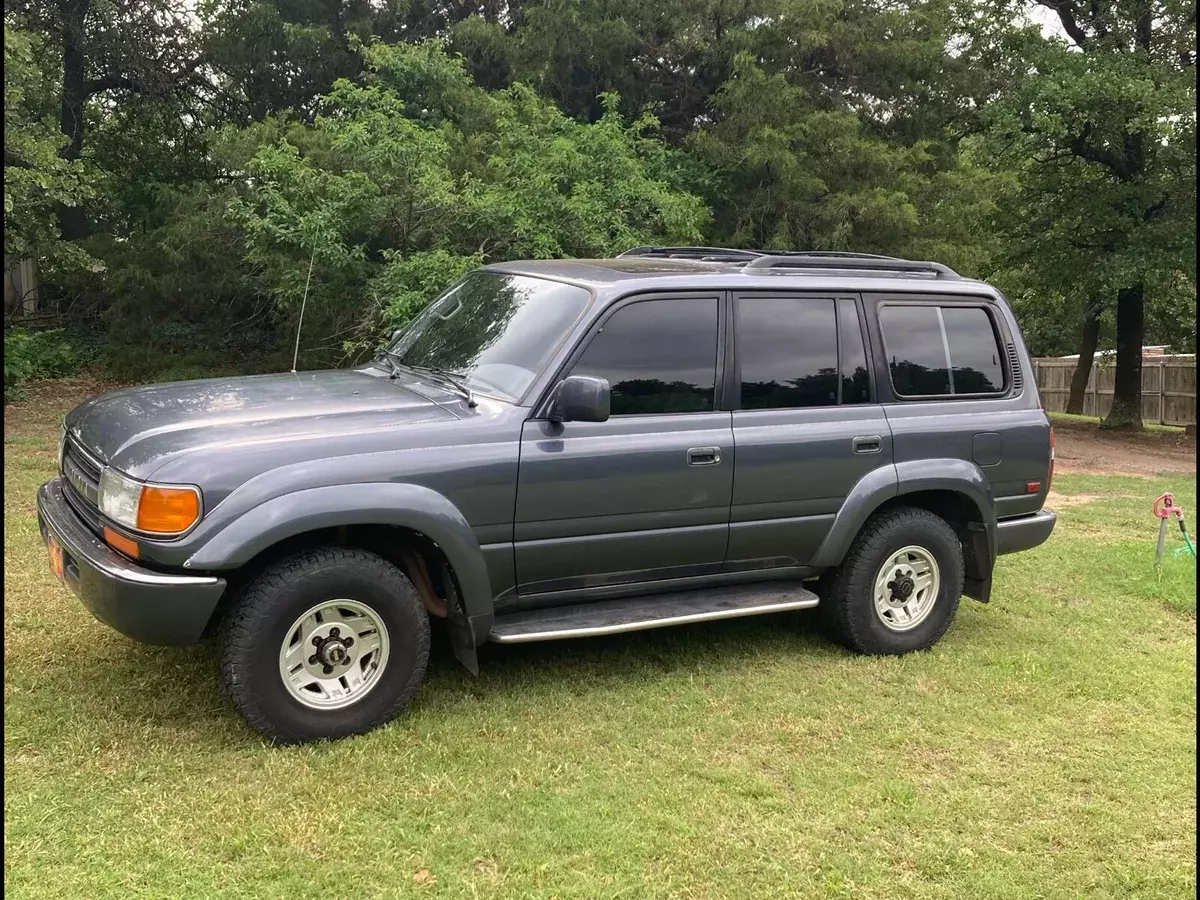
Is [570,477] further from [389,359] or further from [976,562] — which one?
[976,562]

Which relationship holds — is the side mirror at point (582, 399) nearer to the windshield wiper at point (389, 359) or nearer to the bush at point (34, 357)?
the windshield wiper at point (389, 359)

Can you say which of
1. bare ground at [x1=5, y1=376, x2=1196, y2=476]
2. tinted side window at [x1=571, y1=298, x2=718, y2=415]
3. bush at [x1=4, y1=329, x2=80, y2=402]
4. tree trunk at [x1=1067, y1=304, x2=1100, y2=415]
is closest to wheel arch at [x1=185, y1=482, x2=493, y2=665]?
tinted side window at [x1=571, y1=298, x2=718, y2=415]

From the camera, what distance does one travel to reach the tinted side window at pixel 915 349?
5.12 m

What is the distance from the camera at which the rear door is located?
15.3 feet

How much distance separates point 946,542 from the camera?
5207 millimetres

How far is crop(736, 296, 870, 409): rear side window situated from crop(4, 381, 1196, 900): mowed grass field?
139cm

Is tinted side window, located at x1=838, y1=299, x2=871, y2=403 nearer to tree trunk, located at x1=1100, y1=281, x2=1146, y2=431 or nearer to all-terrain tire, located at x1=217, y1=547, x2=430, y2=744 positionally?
all-terrain tire, located at x1=217, y1=547, x2=430, y2=744

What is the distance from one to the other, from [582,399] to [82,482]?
6.84 feet

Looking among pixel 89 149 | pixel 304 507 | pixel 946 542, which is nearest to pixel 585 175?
pixel 946 542

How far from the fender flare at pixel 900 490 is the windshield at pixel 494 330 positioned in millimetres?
1707

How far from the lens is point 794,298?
193 inches

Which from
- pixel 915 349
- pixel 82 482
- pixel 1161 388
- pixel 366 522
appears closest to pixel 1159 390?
pixel 1161 388

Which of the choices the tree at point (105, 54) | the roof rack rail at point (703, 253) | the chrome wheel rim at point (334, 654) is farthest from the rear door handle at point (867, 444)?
the tree at point (105, 54)

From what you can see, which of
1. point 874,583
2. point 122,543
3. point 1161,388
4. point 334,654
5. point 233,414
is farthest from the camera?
point 1161,388
